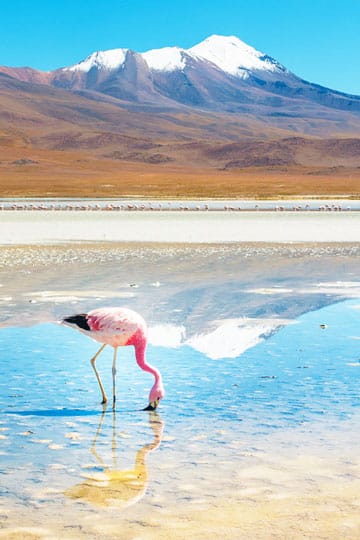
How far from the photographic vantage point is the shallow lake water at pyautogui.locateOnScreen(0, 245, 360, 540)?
4.57 metres

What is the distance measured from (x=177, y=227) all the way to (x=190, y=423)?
2717 cm

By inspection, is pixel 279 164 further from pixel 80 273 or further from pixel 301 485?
pixel 301 485

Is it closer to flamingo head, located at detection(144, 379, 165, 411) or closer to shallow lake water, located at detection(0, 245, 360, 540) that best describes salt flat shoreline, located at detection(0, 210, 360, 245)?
shallow lake water, located at detection(0, 245, 360, 540)

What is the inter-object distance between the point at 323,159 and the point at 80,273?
15811cm

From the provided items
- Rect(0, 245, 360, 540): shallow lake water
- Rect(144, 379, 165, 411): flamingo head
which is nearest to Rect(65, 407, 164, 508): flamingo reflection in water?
Rect(0, 245, 360, 540): shallow lake water

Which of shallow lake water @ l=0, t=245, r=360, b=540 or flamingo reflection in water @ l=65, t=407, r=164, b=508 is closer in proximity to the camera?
shallow lake water @ l=0, t=245, r=360, b=540

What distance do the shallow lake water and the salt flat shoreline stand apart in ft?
45.4

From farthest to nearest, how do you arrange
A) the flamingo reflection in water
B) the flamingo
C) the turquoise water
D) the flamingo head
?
the flamingo < the flamingo head < the turquoise water < the flamingo reflection in water

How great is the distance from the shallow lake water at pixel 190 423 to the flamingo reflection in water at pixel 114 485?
1cm

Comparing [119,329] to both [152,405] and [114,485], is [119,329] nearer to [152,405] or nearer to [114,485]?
[152,405]

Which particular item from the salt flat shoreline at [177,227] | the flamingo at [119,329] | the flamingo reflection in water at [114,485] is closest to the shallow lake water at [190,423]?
the flamingo reflection in water at [114,485]

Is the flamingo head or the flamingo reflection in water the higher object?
the flamingo head

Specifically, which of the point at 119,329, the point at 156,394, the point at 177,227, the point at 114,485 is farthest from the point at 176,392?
the point at 177,227

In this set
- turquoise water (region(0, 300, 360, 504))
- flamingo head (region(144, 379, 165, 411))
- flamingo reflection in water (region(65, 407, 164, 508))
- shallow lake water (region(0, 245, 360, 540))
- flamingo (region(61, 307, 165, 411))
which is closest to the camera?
shallow lake water (region(0, 245, 360, 540))
